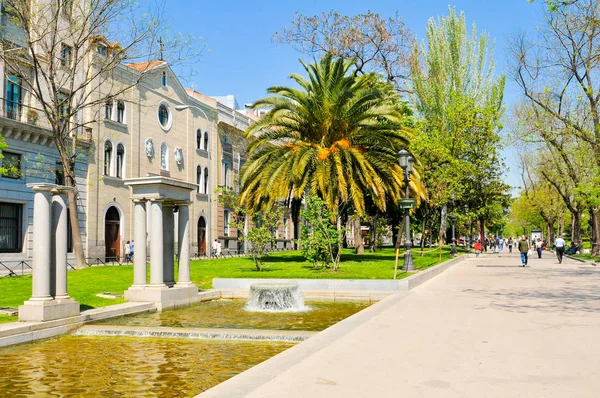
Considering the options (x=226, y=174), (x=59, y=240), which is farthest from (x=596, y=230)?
(x=59, y=240)

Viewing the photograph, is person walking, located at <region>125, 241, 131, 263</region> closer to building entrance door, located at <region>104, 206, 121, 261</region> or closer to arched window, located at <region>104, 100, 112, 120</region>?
building entrance door, located at <region>104, 206, 121, 261</region>

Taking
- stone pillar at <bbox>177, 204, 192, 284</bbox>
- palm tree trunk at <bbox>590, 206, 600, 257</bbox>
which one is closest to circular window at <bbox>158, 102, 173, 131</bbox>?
stone pillar at <bbox>177, 204, 192, 284</bbox>

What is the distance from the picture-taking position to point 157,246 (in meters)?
15.0

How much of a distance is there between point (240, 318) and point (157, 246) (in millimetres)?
3309

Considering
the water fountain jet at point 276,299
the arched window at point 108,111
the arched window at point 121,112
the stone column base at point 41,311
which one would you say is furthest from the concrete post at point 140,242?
the arched window at point 121,112

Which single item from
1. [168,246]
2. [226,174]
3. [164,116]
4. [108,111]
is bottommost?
[168,246]

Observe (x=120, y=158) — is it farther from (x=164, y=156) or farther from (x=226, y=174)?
(x=226, y=174)

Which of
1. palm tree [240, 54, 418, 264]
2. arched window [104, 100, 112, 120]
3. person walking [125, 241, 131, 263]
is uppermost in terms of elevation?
arched window [104, 100, 112, 120]

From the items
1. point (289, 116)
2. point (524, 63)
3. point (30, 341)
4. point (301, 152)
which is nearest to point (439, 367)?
point (30, 341)

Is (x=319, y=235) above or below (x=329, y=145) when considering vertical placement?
below

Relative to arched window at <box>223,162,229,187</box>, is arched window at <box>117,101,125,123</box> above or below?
above

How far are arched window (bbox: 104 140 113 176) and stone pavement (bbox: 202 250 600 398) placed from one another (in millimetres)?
26809

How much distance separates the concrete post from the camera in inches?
580

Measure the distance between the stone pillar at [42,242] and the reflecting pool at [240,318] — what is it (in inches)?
61.7
